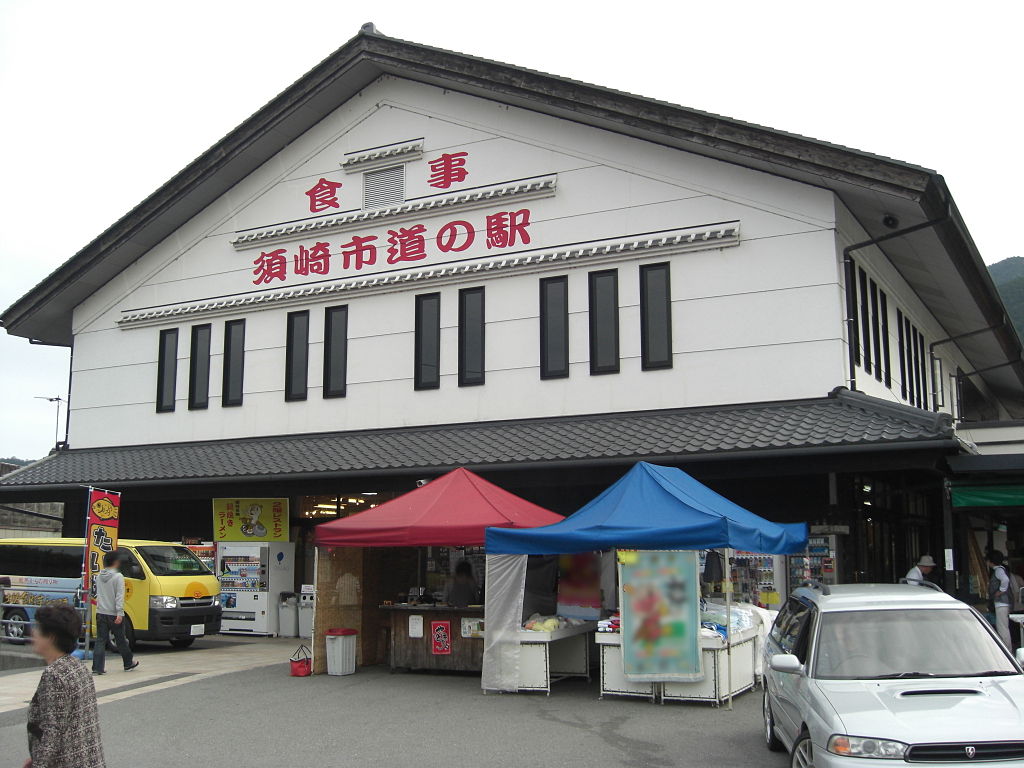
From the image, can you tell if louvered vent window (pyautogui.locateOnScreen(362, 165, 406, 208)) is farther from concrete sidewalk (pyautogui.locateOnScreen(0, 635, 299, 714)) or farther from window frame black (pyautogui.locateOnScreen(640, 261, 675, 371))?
concrete sidewalk (pyautogui.locateOnScreen(0, 635, 299, 714))

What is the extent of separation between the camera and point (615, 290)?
16312mm

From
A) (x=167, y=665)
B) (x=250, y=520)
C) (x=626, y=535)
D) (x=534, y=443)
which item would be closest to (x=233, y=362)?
(x=250, y=520)

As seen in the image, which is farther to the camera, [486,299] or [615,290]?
[486,299]

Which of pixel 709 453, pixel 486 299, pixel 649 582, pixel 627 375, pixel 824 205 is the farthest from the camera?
pixel 486 299

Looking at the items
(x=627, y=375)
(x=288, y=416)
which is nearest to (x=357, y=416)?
(x=288, y=416)

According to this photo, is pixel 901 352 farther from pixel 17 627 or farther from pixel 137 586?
pixel 17 627

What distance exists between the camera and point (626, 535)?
11.2 m

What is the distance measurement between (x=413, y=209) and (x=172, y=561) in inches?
297

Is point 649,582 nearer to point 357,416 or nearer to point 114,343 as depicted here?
point 357,416

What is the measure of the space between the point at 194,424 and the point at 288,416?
244cm

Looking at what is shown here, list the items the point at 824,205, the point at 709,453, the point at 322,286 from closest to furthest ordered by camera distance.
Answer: the point at 709,453, the point at 824,205, the point at 322,286

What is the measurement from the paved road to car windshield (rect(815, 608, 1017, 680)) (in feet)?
5.43

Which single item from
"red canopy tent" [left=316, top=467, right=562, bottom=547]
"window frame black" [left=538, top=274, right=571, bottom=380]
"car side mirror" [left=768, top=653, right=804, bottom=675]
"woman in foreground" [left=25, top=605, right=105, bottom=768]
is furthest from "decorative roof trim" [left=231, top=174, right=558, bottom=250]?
"woman in foreground" [left=25, top=605, right=105, bottom=768]

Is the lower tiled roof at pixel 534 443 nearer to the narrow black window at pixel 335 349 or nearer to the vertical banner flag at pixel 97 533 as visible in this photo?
the narrow black window at pixel 335 349
